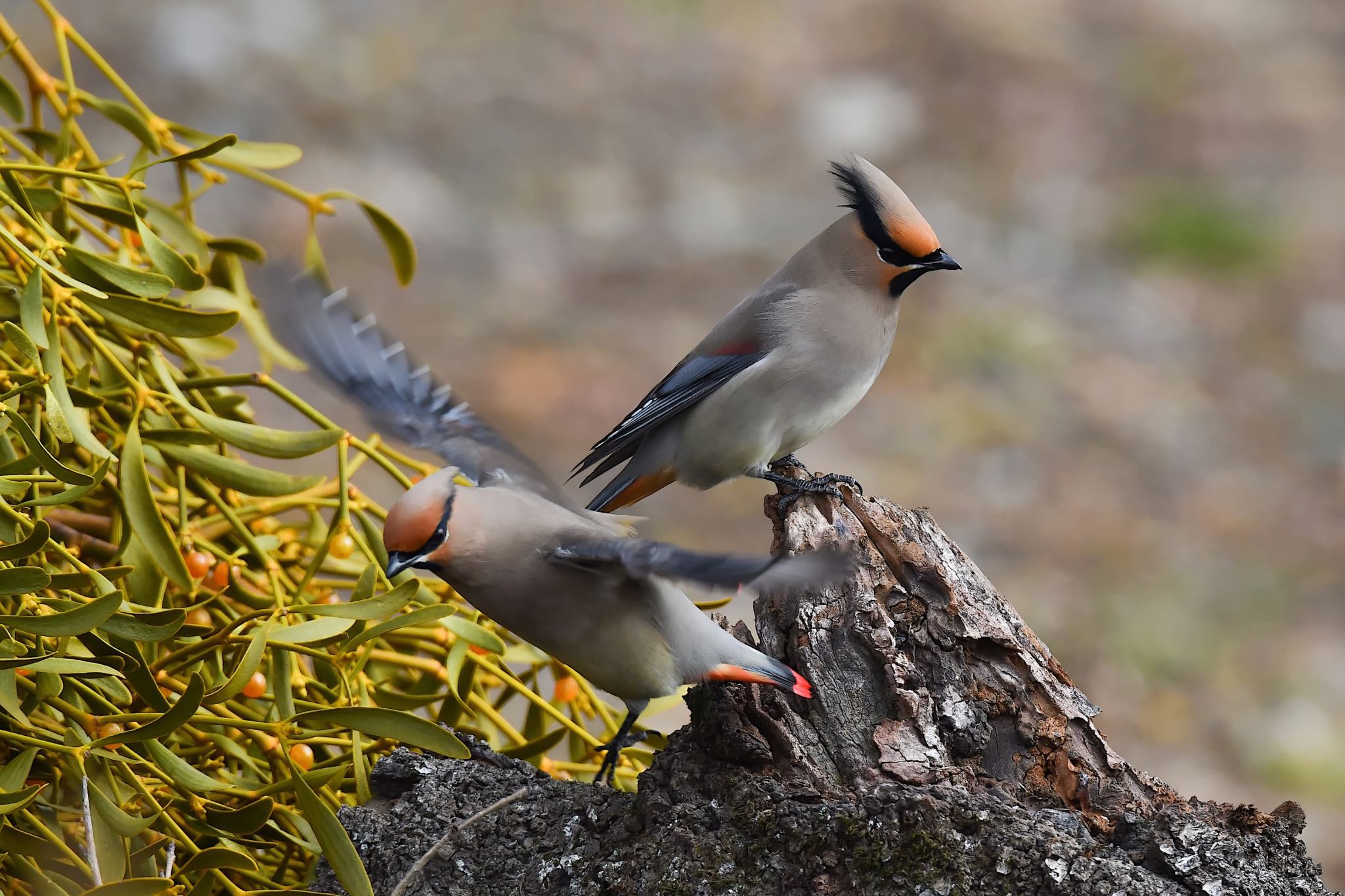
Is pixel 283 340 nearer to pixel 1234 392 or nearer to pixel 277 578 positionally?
pixel 277 578

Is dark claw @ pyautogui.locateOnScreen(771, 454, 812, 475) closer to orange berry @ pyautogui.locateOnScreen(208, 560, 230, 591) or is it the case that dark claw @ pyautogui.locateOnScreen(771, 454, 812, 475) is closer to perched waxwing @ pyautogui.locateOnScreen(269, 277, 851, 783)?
perched waxwing @ pyautogui.locateOnScreen(269, 277, 851, 783)

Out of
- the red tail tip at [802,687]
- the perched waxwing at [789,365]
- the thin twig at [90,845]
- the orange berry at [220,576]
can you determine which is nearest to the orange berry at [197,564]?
the orange berry at [220,576]

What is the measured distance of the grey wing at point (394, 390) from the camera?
2.08 m

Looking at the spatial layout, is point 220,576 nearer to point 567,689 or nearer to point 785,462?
point 567,689

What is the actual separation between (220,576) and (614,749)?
54 centimetres

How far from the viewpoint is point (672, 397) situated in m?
2.58

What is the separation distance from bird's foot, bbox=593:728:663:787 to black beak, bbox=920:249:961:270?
957 mm

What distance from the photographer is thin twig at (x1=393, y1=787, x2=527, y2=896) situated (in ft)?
4.86

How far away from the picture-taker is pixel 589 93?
6094mm

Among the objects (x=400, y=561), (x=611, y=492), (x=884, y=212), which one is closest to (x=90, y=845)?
(x=400, y=561)

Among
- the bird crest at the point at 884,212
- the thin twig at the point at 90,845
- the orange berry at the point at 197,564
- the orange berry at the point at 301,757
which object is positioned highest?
the bird crest at the point at 884,212

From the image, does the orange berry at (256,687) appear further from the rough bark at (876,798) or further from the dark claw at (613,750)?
the dark claw at (613,750)

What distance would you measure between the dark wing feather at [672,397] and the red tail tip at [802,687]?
0.87 metres

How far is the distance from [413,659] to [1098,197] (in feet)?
15.5
